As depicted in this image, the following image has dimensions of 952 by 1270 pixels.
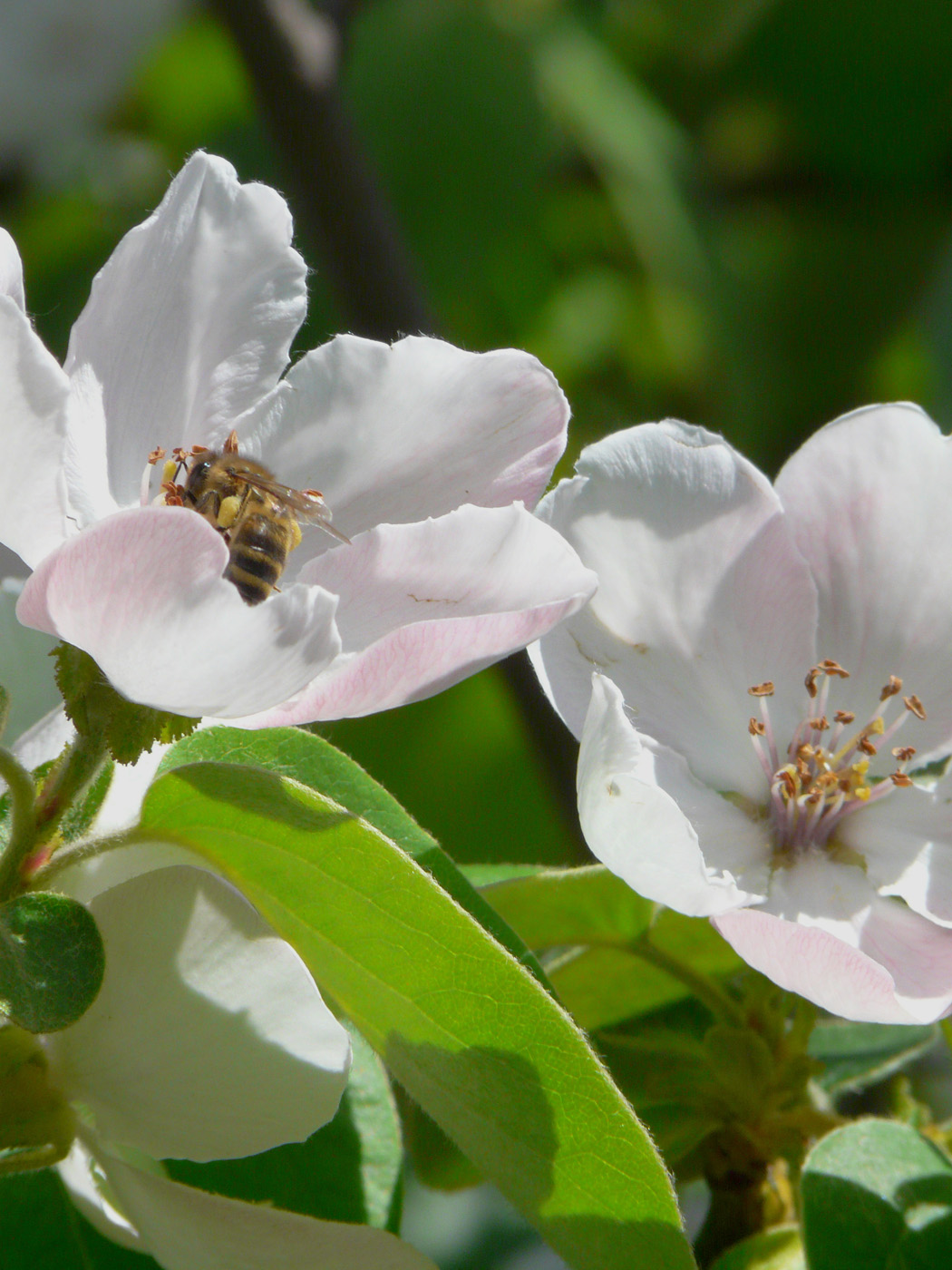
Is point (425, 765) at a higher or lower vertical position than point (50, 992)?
lower

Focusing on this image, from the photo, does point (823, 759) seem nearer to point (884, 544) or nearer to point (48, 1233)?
point (884, 544)

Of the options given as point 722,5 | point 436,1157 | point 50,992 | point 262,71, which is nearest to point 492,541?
point 50,992

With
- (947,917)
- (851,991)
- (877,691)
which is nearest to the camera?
(851,991)

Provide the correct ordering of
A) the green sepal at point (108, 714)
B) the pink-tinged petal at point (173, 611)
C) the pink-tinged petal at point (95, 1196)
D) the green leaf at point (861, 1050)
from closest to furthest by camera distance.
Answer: the pink-tinged petal at point (173, 611) < the green sepal at point (108, 714) < the pink-tinged petal at point (95, 1196) < the green leaf at point (861, 1050)

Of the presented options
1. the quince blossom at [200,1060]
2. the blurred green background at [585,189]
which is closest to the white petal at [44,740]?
the quince blossom at [200,1060]

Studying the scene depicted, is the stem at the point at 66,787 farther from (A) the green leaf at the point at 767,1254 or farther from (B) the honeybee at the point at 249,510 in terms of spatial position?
(A) the green leaf at the point at 767,1254

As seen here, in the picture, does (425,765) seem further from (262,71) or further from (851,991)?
(851,991)
